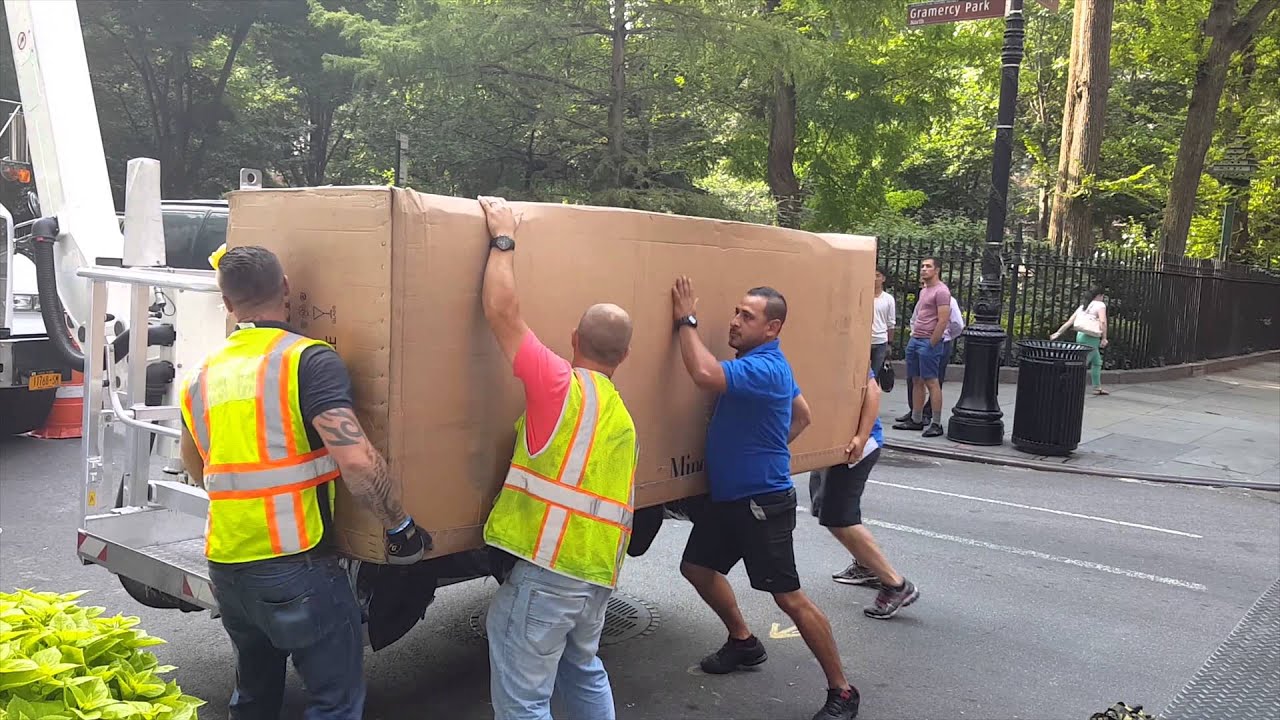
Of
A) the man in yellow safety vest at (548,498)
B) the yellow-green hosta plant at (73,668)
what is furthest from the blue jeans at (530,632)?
the yellow-green hosta plant at (73,668)

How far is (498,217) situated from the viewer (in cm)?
296

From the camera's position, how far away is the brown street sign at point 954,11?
9688 millimetres

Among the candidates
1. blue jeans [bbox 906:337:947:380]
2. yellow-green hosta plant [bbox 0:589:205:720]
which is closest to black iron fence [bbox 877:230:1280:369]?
blue jeans [bbox 906:337:947:380]

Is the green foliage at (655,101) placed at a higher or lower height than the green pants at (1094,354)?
higher

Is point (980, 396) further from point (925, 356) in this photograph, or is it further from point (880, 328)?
point (880, 328)

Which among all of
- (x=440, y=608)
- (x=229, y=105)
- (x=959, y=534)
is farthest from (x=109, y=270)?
(x=229, y=105)

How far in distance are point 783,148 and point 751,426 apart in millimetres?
15205

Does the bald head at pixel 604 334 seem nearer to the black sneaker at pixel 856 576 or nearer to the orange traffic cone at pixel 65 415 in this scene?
the black sneaker at pixel 856 576

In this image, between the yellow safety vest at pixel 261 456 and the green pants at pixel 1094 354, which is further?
the green pants at pixel 1094 354

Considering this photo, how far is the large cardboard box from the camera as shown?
2785 mm

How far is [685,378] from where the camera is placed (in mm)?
3816

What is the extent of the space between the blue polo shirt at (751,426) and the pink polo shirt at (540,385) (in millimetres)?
965

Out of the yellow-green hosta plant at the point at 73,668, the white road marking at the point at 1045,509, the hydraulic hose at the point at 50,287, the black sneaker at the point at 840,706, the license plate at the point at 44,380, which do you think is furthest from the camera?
the license plate at the point at 44,380

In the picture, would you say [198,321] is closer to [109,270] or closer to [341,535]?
[109,270]
